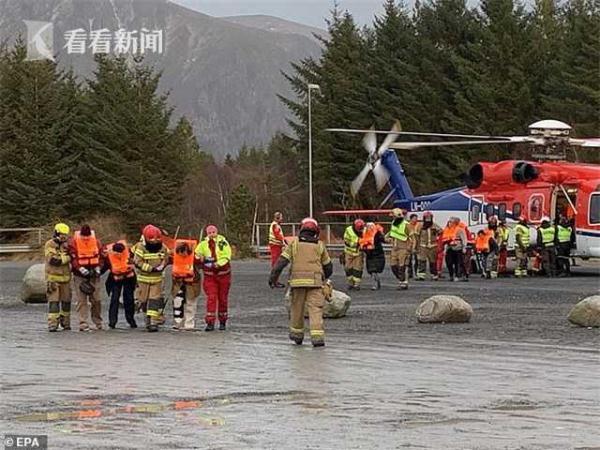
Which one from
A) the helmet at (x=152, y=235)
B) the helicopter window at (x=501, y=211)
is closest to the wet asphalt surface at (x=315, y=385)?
the helmet at (x=152, y=235)

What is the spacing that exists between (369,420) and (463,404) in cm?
133

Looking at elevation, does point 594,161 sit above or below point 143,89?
below

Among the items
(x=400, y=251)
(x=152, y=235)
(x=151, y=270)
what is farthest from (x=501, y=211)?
(x=151, y=270)

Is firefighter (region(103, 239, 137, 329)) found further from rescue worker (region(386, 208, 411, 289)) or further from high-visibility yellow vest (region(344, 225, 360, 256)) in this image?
rescue worker (region(386, 208, 411, 289))

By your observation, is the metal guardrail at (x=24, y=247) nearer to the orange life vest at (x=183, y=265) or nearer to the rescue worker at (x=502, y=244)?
the rescue worker at (x=502, y=244)

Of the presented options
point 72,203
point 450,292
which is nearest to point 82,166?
point 72,203

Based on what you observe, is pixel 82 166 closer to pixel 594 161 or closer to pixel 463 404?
pixel 594 161

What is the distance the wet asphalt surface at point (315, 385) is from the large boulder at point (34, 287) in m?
4.23

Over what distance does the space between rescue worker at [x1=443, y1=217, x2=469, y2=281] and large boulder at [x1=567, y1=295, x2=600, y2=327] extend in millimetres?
12469

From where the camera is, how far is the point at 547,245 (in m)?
32.8

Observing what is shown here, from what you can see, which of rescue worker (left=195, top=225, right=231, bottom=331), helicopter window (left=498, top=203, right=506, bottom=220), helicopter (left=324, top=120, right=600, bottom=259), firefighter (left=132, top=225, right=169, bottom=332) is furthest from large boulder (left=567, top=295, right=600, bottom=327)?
helicopter window (left=498, top=203, right=506, bottom=220)

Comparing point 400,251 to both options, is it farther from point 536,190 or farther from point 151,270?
point 151,270

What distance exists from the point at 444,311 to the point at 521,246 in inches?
538

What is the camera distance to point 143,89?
6706cm
